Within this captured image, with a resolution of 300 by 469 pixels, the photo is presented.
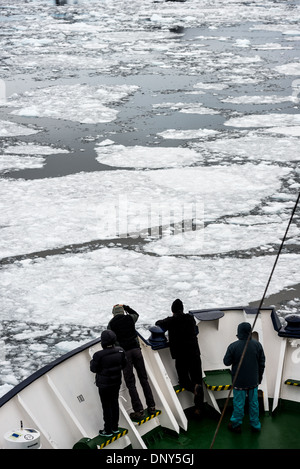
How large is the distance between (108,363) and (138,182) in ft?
21.2

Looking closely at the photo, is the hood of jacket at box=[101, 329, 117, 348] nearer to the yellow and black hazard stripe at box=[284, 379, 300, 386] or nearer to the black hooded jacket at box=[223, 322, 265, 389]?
the black hooded jacket at box=[223, 322, 265, 389]

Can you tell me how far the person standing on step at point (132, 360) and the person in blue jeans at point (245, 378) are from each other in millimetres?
567

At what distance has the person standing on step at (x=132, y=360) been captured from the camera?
4680 mm

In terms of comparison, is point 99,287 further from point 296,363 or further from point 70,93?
point 70,93

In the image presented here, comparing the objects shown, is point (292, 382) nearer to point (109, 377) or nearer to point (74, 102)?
point (109, 377)

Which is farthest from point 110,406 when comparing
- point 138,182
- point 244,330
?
point 138,182

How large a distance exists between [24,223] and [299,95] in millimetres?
9080

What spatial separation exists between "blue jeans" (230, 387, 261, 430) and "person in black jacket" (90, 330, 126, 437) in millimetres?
794

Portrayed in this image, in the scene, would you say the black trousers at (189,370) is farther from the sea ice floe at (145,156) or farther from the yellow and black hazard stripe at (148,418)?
the sea ice floe at (145,156)

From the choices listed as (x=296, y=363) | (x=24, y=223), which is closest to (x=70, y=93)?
(x=24, y=223)

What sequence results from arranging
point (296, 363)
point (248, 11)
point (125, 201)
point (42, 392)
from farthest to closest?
point (248, 11) → point (125, 201) → point (296, 363) → point (42, 392)

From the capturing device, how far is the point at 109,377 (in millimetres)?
4414

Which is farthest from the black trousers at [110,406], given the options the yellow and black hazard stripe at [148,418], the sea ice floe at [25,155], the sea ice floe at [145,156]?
the sea ice floe at [25,155]

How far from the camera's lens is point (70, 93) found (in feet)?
53.3
